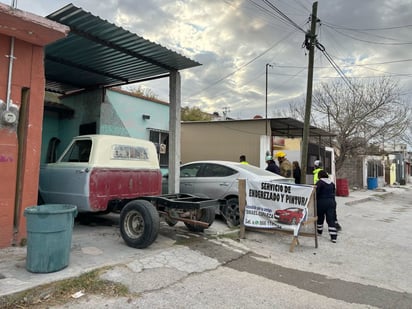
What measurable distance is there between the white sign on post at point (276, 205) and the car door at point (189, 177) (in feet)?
7.89

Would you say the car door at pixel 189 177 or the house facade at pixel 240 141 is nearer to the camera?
the car door at pixel 189 177

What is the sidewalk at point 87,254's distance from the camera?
400 centimetres

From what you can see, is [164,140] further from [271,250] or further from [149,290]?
[149,290]

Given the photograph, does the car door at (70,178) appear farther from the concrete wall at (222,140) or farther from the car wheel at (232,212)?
the concrete wall at (222,140)

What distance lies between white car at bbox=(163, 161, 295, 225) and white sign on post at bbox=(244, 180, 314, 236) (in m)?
0.95

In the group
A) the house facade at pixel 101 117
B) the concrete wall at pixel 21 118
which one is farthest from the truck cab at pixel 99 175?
the house facade at pixel 101 117

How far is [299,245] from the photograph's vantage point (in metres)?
6.84

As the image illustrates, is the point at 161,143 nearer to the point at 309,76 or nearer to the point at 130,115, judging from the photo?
the point at 130,115

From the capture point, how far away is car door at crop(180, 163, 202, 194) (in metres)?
9.30

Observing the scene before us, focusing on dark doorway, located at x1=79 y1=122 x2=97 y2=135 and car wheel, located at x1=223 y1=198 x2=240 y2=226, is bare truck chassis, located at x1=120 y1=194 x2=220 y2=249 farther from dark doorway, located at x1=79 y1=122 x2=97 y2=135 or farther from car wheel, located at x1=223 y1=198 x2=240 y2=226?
dark doorway, located at x1=79 y1=122 x2=97 y2=135

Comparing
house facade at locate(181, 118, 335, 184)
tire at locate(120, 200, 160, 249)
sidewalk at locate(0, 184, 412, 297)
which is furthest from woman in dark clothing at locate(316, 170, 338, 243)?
house facade at locate(181, 118, 335, 184)

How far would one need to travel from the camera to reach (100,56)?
8523mm

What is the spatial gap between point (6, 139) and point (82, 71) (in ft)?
16.8

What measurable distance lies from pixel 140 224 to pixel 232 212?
9.58ft
